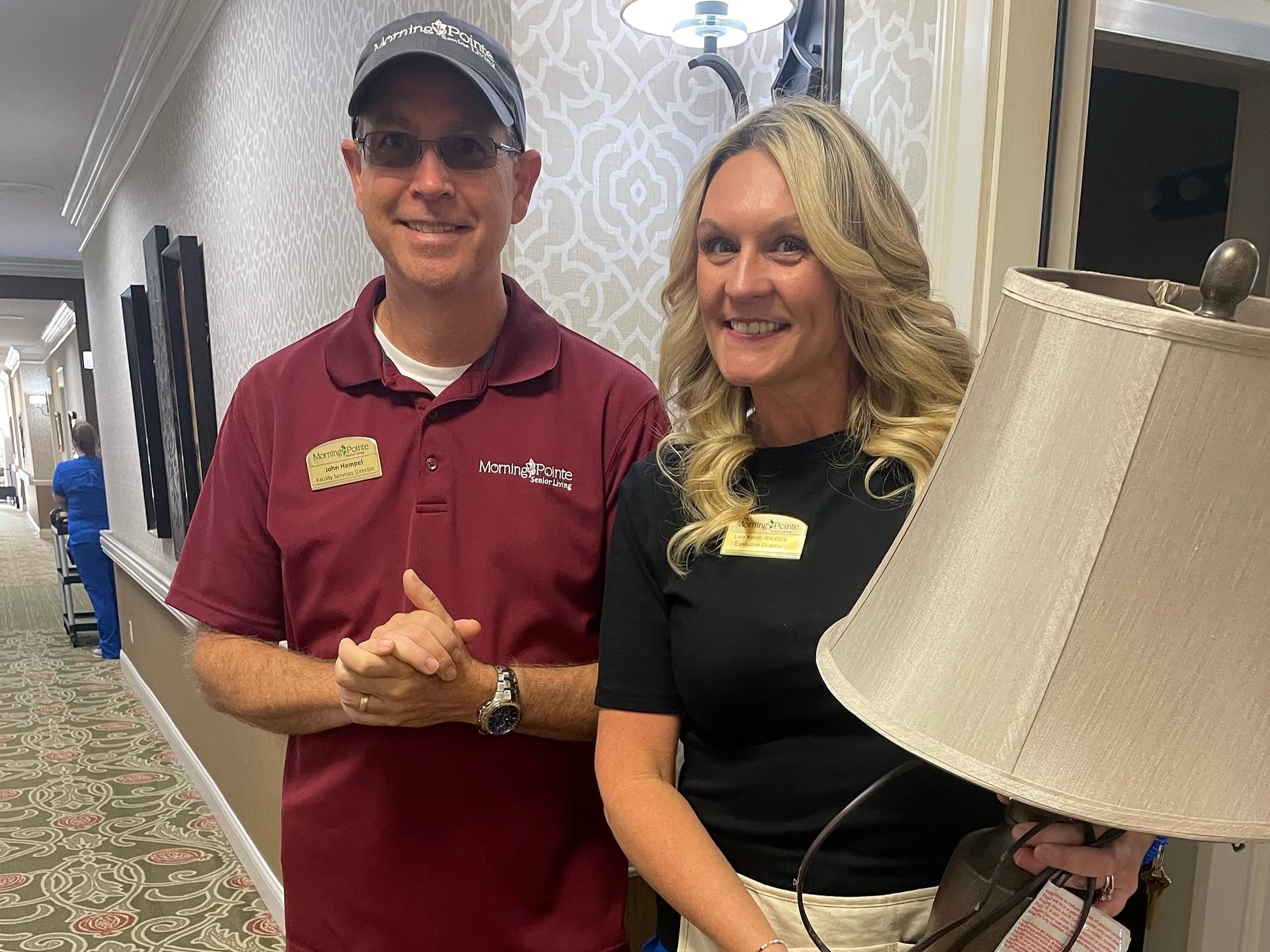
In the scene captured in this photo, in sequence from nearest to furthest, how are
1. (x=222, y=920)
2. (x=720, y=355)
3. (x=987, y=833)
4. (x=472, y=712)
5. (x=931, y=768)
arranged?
(x=987, y=833) → (x=931, y=768) → (x=720, y=355) → (x=472, y=712) → (x=222, y=920)

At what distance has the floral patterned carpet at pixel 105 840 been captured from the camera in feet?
9.16

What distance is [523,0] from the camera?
142cm

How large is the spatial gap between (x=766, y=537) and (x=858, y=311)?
0.90ft

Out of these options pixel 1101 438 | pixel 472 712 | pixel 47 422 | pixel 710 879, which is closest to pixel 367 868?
pixel 472 712

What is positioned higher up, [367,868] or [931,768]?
[931,768]

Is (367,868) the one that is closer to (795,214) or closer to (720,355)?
(720,355)

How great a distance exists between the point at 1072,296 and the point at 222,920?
3.26 metres

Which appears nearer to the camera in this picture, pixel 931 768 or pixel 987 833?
pixel 987 833

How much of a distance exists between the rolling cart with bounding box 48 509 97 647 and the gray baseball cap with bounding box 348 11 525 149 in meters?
6.32

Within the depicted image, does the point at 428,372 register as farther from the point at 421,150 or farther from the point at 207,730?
the point at 207,730

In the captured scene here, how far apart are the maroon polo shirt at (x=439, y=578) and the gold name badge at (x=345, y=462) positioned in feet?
0.03

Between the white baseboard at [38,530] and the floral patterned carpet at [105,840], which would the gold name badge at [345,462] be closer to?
the floral patterned carpet at [105,840]

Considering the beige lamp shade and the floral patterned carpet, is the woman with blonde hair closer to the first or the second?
the beige lamp shade

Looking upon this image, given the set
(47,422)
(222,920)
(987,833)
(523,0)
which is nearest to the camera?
(987,833)
